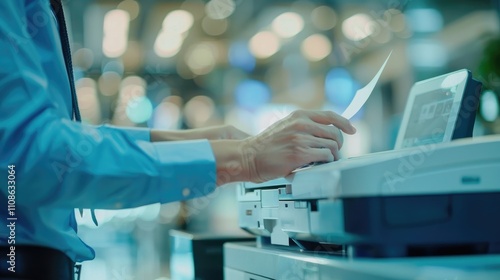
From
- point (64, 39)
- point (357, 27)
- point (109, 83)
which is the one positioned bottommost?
point (64, 39)

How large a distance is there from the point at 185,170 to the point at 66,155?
0.67 ft

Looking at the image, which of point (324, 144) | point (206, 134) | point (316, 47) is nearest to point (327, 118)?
point (324, 144)

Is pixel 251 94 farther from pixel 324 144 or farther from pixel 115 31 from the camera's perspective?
pixel 324 144

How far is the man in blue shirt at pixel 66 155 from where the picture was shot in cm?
113

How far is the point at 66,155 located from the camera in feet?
3.70

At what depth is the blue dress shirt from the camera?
1.13 m

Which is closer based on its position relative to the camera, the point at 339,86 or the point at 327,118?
the point at 327,118

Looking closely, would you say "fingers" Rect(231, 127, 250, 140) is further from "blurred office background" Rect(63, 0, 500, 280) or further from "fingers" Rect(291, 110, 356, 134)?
"blurred office background" Rect(63, 0, 500, 280)

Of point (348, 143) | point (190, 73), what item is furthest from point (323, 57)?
point (190, 73)

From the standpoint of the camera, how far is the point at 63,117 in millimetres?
1227

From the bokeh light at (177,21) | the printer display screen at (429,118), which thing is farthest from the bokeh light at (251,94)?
the printer display screen at (429,118)

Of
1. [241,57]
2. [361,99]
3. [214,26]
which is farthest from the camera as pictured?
[241,57]

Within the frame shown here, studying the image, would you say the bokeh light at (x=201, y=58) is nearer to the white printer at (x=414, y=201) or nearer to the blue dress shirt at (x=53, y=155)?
the blue dress shirt at (x=53, y=155)

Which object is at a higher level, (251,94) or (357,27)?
→ (357,27)
